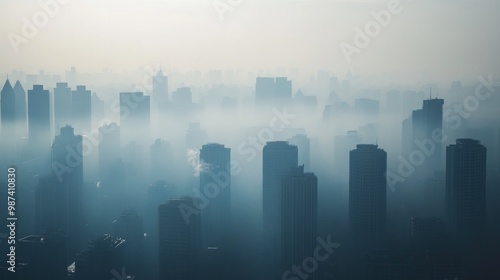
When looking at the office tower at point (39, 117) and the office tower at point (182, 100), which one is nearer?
the office tower at point (39, 117)

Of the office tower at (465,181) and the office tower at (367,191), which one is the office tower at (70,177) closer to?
the office tower at (367,191)

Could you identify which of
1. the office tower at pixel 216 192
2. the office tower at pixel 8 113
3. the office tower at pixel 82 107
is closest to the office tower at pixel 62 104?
the office tower at pixel 82 107

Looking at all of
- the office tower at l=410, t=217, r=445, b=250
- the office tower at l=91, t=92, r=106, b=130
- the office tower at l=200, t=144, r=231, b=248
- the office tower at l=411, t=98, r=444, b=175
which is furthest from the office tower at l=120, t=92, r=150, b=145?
the office tower at l=410, t=217, r=445, b=250

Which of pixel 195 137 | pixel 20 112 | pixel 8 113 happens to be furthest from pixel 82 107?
pixel 195 137

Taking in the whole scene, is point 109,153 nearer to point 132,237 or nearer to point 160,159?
point 160,159

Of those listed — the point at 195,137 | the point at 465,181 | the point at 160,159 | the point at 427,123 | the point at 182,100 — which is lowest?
the point at 465,181

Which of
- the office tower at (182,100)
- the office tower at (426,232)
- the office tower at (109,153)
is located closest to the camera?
the office tower at (426,232)

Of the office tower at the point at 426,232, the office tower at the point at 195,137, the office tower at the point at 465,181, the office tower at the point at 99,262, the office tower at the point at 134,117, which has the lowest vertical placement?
the office tower at the point at 99,262
